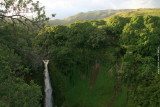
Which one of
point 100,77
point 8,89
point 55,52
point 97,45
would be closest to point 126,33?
point 97,45

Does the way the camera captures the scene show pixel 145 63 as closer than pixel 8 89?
No

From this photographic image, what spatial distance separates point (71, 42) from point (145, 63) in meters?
13.9

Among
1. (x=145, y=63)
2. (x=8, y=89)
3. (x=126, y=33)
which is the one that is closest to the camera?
(x=8, y=89)

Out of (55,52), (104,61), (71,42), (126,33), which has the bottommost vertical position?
(104,61)

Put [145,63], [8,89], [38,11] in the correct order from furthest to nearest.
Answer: [145,63], [38,11], [8,89]

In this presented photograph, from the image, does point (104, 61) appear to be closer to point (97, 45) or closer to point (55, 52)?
point (97, 45)

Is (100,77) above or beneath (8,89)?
beneath

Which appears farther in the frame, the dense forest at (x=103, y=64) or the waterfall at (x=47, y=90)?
the waterfall at (x=47, y=90)

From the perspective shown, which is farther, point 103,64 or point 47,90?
point 103,64

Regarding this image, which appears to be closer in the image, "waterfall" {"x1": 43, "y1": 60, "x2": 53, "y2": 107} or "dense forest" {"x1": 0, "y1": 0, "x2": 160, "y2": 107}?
"dense forest" {"x1": 0, "y1": 0, "x2": 160, "y2": 107}

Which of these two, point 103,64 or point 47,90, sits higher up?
point 103,64

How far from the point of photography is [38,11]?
760 centimetres

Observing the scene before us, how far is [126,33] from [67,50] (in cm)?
1140

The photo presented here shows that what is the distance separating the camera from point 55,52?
24391 millimetres
